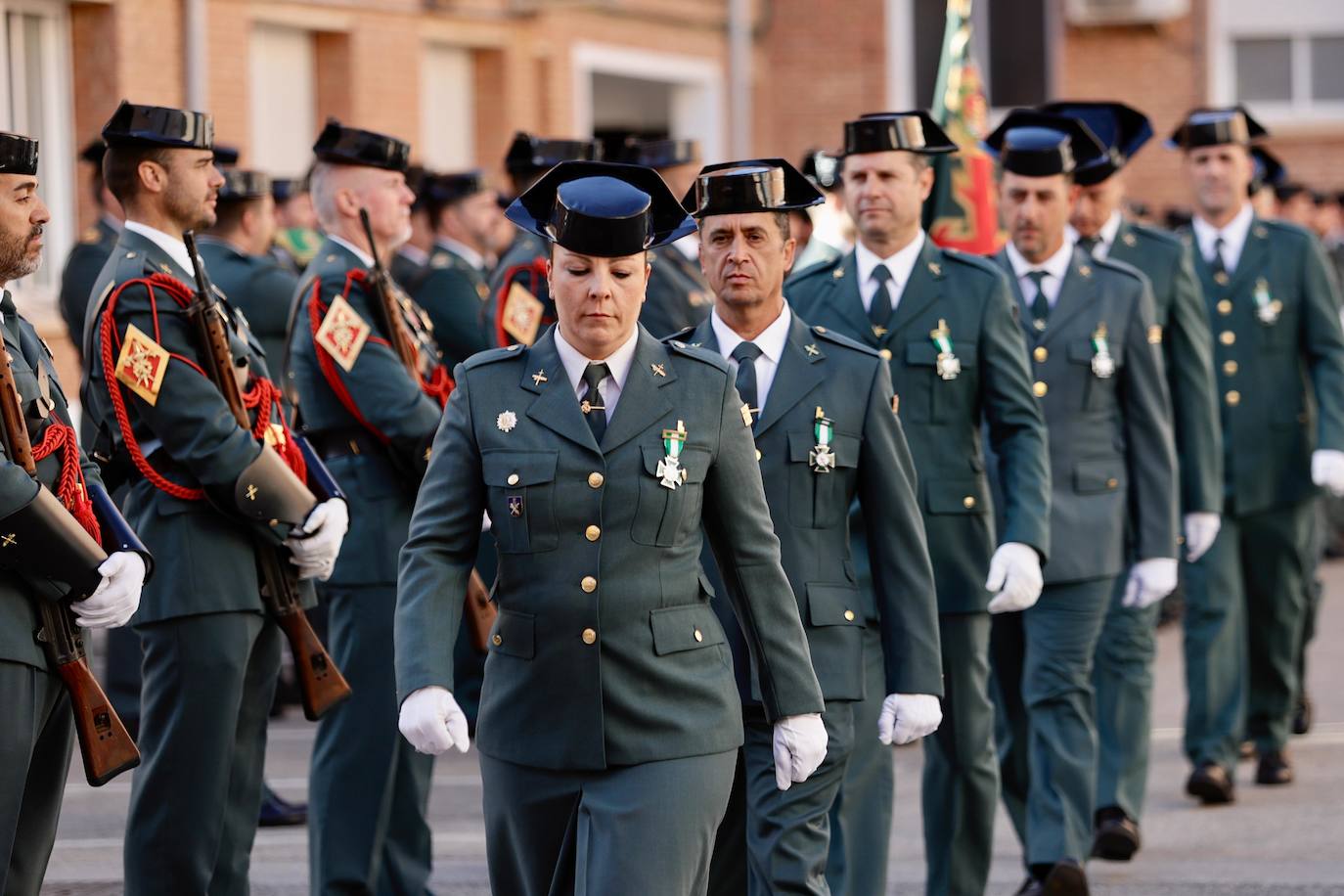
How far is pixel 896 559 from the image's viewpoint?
584cm

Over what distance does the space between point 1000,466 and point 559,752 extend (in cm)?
245

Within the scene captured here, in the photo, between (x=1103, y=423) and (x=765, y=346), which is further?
(x=1103, y=423)

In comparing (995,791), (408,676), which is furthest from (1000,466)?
(408,676)

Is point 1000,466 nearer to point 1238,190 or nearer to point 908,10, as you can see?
point 1238,190

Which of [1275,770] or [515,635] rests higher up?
[515,635]

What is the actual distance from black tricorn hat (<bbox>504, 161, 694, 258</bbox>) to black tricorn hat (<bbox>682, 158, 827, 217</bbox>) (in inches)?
32.2

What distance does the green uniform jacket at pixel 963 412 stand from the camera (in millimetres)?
6703

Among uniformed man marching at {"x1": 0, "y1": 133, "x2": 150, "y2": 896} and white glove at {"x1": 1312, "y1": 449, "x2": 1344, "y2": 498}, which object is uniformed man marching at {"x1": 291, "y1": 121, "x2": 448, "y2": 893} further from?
white glove at {"x1": 1312, "y1": 449, "x2": 1344, "y2": 498}

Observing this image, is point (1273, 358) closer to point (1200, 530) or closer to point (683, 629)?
point (1200, 530)

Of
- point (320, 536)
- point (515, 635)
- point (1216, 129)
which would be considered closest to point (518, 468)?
point (515, 635)

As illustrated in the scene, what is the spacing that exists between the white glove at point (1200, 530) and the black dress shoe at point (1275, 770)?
116 cm

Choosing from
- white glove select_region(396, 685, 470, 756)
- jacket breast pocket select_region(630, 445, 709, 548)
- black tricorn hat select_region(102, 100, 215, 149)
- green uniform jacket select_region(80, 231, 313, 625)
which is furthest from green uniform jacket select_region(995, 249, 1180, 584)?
white glove select_region(396, 685, 470, 756)

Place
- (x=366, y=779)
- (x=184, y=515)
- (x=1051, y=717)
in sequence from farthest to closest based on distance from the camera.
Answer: (x=1051, y=717)
(x=366, y=779)
(x=184, y=515)

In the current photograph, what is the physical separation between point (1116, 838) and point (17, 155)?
14.5 feet
